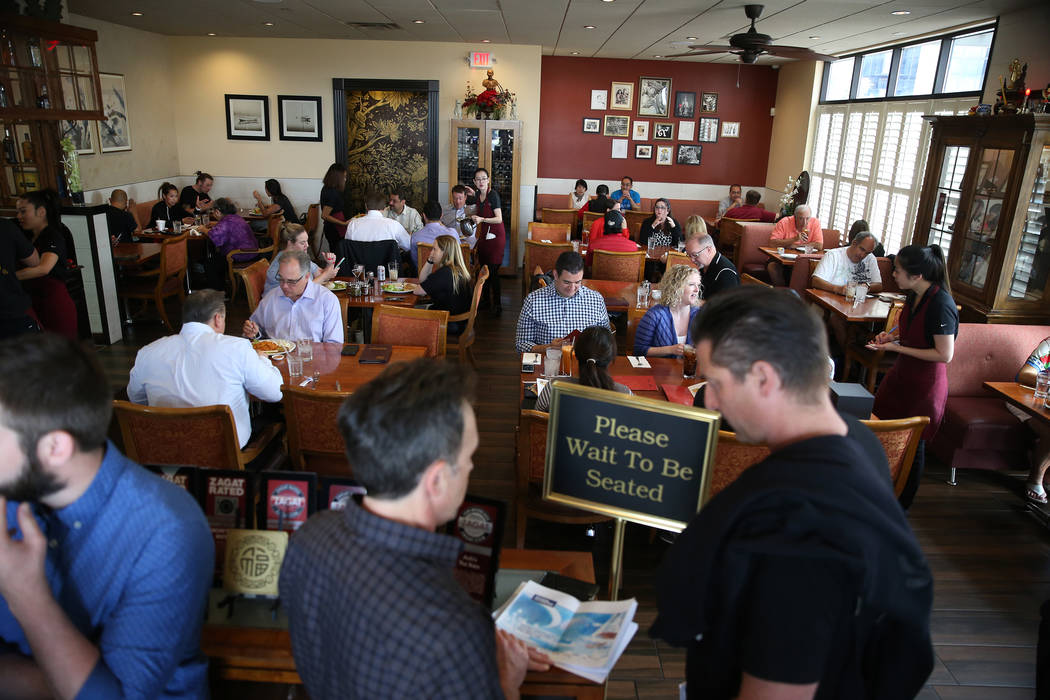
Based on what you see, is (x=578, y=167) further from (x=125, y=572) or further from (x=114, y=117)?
(x=125, y=572)

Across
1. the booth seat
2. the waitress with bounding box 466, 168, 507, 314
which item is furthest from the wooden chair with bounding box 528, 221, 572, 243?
the booth seat

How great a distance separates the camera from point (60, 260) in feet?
18.3

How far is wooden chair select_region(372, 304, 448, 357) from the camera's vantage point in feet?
14.3

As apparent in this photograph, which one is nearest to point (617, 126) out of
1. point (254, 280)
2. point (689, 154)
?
point (689, 154)

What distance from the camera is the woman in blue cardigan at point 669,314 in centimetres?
438

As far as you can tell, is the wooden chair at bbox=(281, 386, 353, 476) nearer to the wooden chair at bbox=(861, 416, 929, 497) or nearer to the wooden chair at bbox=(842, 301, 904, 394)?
the wooden chair at bbox=(861, 416, 929, 497)

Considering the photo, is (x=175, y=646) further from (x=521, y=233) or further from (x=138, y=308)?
(x=521, y=233)

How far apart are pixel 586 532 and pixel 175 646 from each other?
2.63 metres

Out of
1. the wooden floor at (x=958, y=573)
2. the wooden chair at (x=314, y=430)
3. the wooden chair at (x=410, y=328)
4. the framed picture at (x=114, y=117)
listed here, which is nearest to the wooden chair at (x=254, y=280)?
the wooden chair at (x=410, y=328)

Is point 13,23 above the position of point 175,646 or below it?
above

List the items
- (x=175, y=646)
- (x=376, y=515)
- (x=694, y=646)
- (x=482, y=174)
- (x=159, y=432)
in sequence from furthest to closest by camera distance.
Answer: (x=482, y=174), (x=159, y=432), (x=175, y=646), (x=694, y=646), (x=376, y=515)

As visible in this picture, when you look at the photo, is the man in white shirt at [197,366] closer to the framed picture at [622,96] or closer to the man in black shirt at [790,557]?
the man in black shirt at [790,557]

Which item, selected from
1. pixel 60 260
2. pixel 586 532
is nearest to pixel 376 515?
pixel 586 532

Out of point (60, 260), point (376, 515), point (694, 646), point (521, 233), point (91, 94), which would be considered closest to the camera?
point (376, 515)
